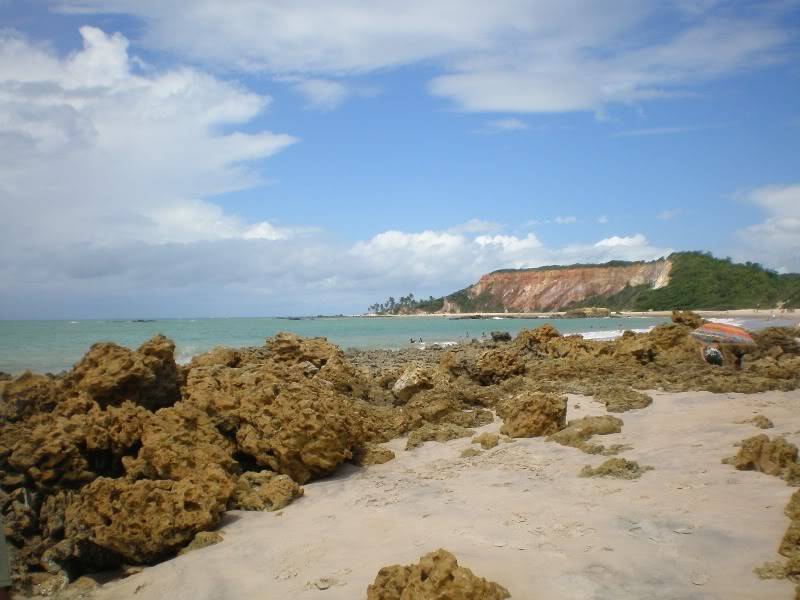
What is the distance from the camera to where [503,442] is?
7.45m

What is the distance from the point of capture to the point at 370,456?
7316 mm

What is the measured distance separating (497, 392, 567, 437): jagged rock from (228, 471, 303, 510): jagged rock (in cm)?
280

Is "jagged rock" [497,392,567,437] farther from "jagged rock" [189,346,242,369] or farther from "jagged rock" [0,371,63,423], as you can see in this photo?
"jagged rock" [189,346,242,369]

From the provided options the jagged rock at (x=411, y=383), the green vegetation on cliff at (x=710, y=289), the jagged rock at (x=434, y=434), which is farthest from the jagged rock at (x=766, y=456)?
the green vegetation on cliff at (x=710, y=289)

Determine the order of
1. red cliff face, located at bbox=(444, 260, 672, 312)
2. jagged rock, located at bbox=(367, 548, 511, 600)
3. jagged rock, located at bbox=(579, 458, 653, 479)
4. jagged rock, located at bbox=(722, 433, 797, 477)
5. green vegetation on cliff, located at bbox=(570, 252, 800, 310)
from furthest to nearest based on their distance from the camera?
red cliff face, located at bbox=(444, 260, 672, 312)
green vegetation on cliff, located at bbox=(570, 252, 800, 310)
jagged rock, located at bbox=(579, 458, 653, 479)
jagged rock, located at bbox=(722, 433, 797, 477)
jagged rock, located at bbox=(367, 548, 511, 600)

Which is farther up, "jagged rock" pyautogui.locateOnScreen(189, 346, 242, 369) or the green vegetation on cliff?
the green vegetation on cliff

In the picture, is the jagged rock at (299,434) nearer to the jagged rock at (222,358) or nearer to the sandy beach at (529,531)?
the sandy beach at (529,531)

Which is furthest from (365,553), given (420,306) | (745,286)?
(420,306)

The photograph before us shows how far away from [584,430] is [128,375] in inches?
200

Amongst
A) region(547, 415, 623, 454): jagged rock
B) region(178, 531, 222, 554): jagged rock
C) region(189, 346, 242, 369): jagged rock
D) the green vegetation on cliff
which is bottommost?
region(178, 531, 222, 554): jagged rock

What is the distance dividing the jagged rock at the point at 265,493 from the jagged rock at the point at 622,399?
459 centimetres

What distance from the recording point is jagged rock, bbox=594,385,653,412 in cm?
859

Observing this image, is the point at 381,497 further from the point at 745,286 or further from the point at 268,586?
the point at 745,286

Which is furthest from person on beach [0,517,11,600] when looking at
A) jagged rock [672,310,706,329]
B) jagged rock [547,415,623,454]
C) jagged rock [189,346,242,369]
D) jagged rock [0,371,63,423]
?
jagged rock [672,310,706,329]
